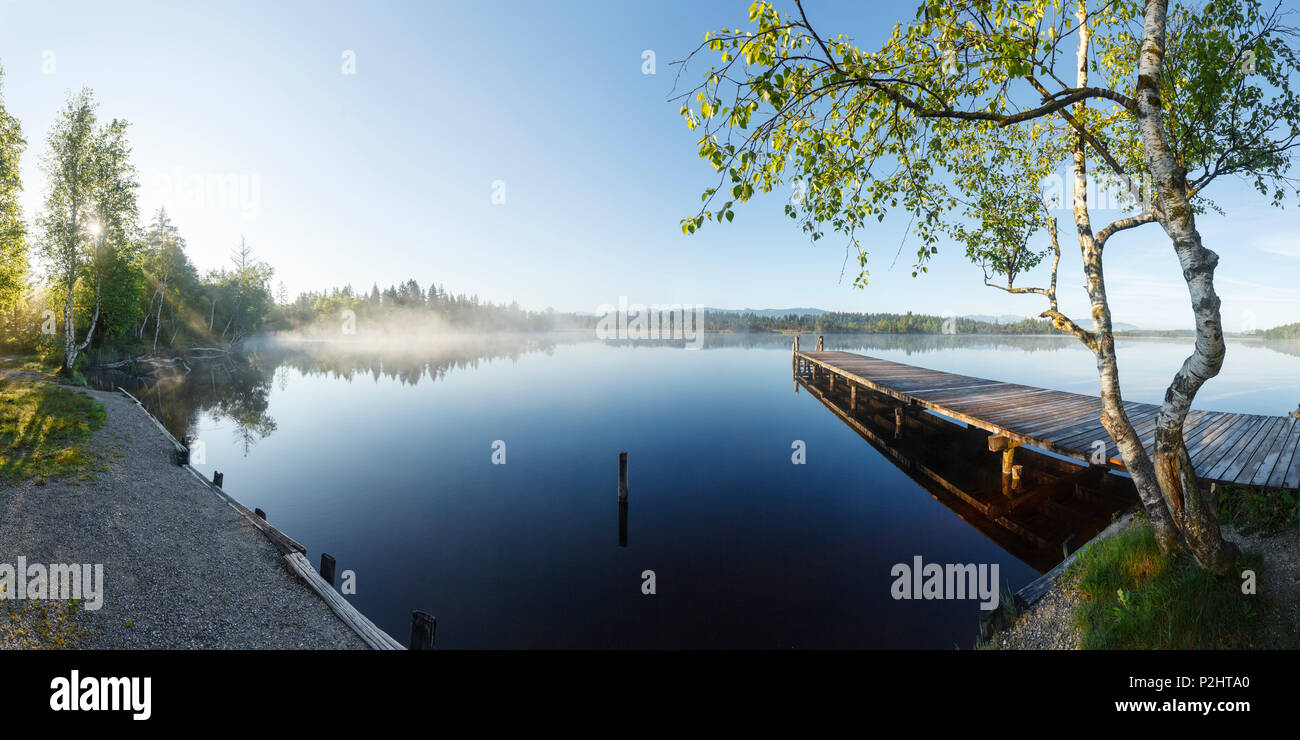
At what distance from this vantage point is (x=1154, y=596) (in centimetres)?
485

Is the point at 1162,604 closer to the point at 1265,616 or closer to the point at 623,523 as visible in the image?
the point at 1265,616

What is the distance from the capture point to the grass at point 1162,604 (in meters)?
4.37

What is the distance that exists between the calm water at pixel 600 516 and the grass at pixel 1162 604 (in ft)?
9.38

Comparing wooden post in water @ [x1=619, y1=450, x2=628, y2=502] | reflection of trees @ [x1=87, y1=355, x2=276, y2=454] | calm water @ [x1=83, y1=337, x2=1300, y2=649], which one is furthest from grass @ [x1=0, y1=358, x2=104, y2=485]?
wooden post in water @ [x1=619, y1=450, x2=628, y2=502]

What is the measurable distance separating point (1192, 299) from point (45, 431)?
25.3 meters

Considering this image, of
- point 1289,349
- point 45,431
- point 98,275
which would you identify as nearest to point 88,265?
point 98,275

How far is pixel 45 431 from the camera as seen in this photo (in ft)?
43.3

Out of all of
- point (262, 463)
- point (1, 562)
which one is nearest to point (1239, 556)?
point (1, 562)

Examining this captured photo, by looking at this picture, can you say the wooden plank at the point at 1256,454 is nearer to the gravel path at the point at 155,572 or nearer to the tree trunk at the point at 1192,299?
the tree trunk at the point at 1192,299

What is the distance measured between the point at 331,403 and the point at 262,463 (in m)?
14.5

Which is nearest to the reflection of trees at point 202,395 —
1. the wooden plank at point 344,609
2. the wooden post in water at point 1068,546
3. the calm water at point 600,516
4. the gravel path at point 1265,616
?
the calm water at point 600,516

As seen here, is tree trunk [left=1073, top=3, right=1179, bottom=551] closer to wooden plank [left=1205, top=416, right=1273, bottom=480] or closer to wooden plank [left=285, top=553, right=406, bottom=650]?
wooden plank [left=1205, top=416, right=1273, bottom=480]

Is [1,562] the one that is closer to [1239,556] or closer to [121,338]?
[1239,556]
